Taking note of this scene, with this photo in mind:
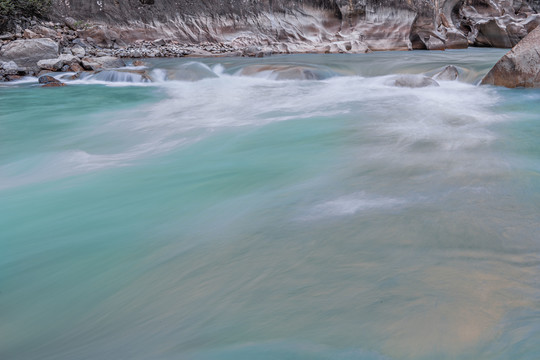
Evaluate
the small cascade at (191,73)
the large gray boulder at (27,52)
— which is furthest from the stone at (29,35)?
the small cascade at (191,73)

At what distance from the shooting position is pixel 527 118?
5168 mm

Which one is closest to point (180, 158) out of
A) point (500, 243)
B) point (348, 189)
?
point (348, 189)

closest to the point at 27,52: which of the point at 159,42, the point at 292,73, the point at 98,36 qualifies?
the point at 98,36

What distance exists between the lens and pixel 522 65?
6828mm

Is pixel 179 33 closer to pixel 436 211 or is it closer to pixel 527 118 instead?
pixel 527 118

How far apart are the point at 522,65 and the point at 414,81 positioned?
182 cm

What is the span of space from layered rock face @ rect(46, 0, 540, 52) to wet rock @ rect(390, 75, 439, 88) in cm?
950

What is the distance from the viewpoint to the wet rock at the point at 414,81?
7.80 m

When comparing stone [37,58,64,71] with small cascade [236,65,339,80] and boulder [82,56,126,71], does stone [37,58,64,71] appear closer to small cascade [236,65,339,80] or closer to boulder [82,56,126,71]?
boulder [82,56,126,71]

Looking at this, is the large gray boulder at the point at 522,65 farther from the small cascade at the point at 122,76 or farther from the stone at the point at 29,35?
the stone at the point at 29,35

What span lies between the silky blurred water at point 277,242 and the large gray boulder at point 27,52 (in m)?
7.88

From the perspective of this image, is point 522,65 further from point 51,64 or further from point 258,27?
point 258,27

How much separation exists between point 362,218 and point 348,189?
538 mm

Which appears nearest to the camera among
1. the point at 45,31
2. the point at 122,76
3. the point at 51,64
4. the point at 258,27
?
the point at 122,76
